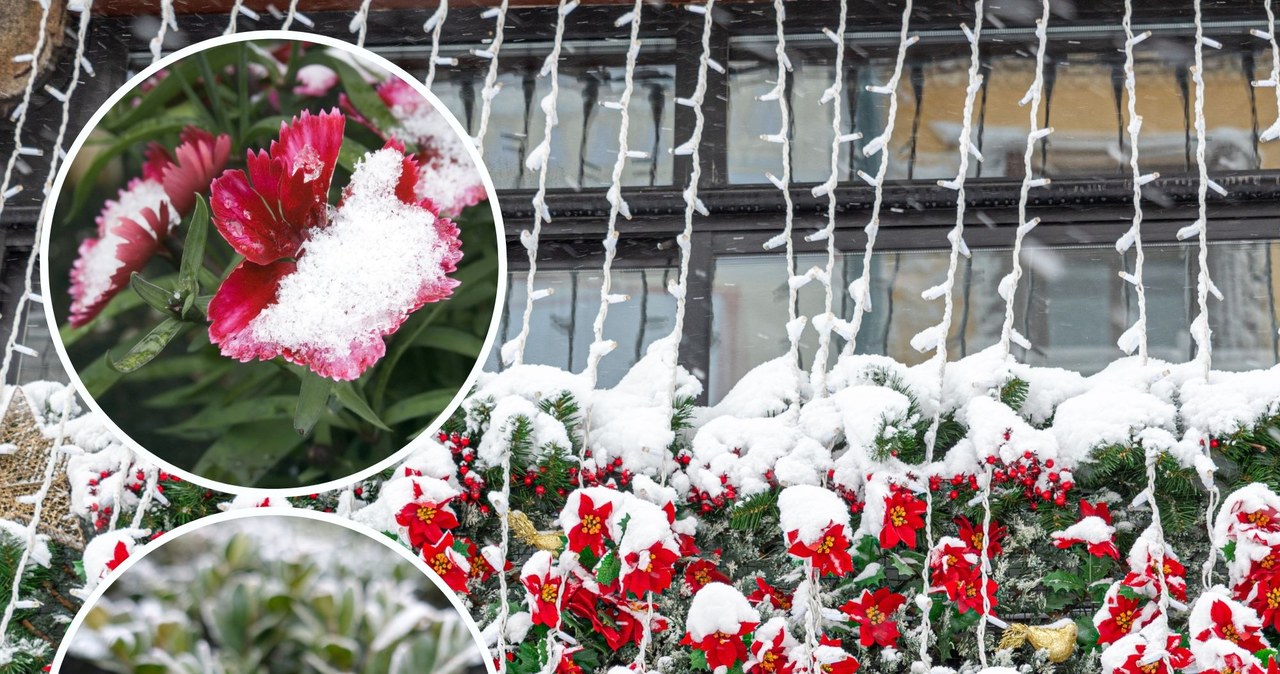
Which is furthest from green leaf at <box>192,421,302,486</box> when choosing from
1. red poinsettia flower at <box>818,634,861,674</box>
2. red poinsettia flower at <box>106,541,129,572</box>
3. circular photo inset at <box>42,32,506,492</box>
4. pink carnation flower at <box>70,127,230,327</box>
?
red poinsettia flower at <box>818,634,861,674</box>

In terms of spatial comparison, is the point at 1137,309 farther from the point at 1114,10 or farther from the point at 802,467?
the point at 802,467

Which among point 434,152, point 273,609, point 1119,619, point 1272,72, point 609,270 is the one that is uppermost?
point 1272,72

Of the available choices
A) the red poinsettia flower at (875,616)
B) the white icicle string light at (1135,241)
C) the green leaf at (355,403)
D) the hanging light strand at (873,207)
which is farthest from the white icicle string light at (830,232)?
the green leaf at (355,403)

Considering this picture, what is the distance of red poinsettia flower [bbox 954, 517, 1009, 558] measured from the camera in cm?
179

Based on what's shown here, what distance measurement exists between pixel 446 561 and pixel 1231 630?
1.17m

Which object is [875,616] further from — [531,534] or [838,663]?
[531,534]

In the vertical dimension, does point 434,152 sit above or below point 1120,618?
above

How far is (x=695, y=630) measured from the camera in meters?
1.73

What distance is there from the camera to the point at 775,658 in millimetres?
1739

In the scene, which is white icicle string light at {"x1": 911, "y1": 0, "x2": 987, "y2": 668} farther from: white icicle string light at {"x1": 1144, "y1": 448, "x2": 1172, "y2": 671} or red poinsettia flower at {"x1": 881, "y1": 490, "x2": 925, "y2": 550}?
white icicle string light at {"x1": 1144, "y1": 448, "x2": 1172, "y2": 671}

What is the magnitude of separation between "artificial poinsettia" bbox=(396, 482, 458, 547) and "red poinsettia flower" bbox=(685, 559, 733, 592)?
38cm

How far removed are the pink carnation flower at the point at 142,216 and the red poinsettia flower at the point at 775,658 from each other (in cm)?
103

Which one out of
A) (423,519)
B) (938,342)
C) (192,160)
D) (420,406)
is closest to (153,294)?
(192,160)

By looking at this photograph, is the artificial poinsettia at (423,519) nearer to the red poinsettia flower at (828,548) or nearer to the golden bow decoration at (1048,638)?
the red poinsettia flower at (828,548)
